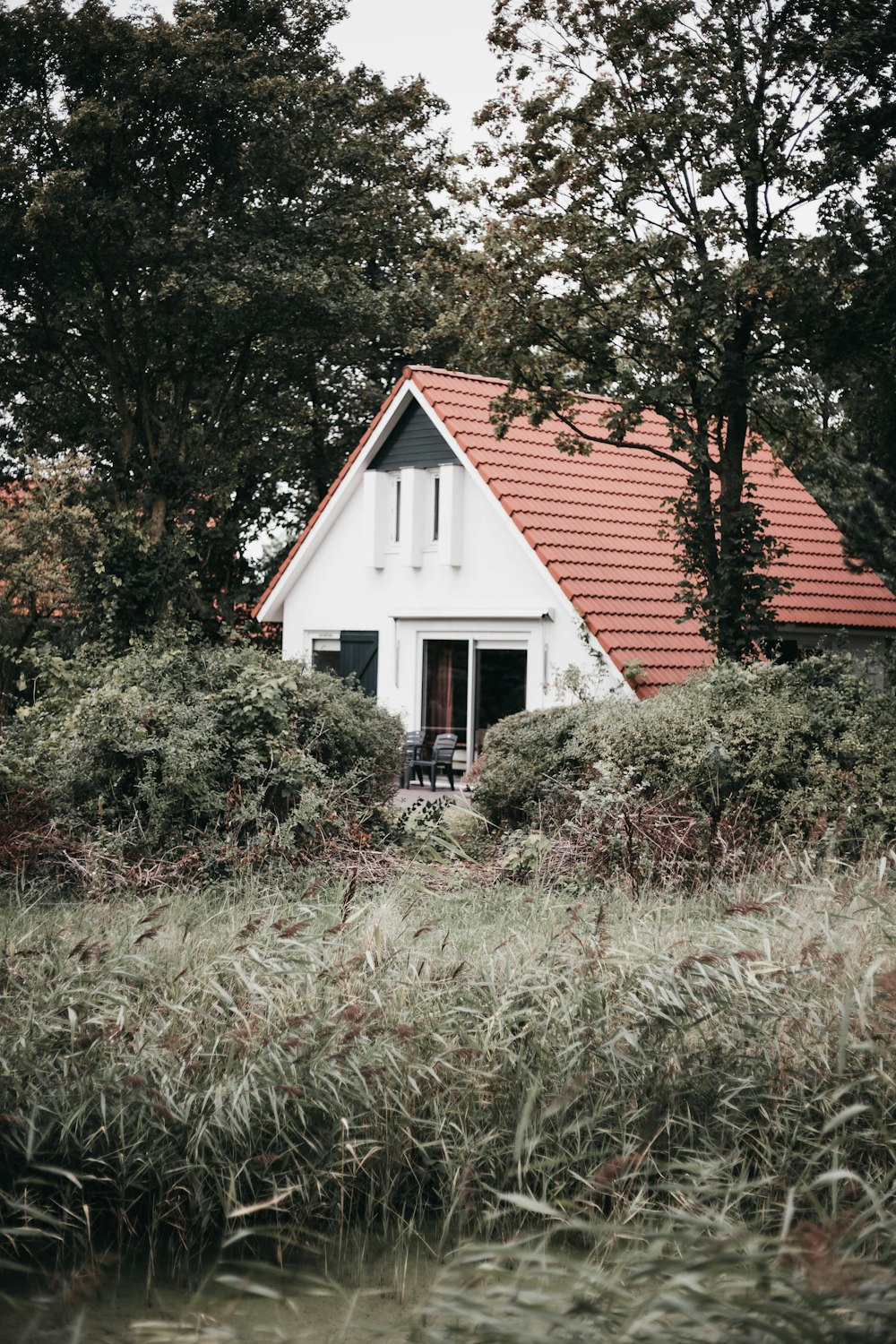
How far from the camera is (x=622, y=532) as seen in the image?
21.2m

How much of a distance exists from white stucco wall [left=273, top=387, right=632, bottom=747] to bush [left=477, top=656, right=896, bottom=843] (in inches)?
227

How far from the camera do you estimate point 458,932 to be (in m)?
7.45

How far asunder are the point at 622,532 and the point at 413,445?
3798 mm

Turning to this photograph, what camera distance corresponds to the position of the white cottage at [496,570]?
1962 centimetres

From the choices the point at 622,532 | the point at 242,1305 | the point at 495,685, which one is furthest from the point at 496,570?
the point at 242,1305

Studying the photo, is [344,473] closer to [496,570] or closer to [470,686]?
[496,570]

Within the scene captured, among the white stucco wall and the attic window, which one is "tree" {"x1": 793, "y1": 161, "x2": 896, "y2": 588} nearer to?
the white stucco wall

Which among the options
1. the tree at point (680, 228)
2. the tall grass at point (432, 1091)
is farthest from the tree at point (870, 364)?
the tall grass at point (432, 1091)

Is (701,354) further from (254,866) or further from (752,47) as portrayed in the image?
(254,866)

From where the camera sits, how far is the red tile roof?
755 inches

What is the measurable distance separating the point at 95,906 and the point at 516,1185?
3645 millimetres

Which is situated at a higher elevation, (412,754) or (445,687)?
(445,687)

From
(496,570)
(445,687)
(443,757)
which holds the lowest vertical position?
(443,757)

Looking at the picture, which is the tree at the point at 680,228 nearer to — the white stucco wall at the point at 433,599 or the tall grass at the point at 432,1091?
the white stucco wall at the point at 433,599
